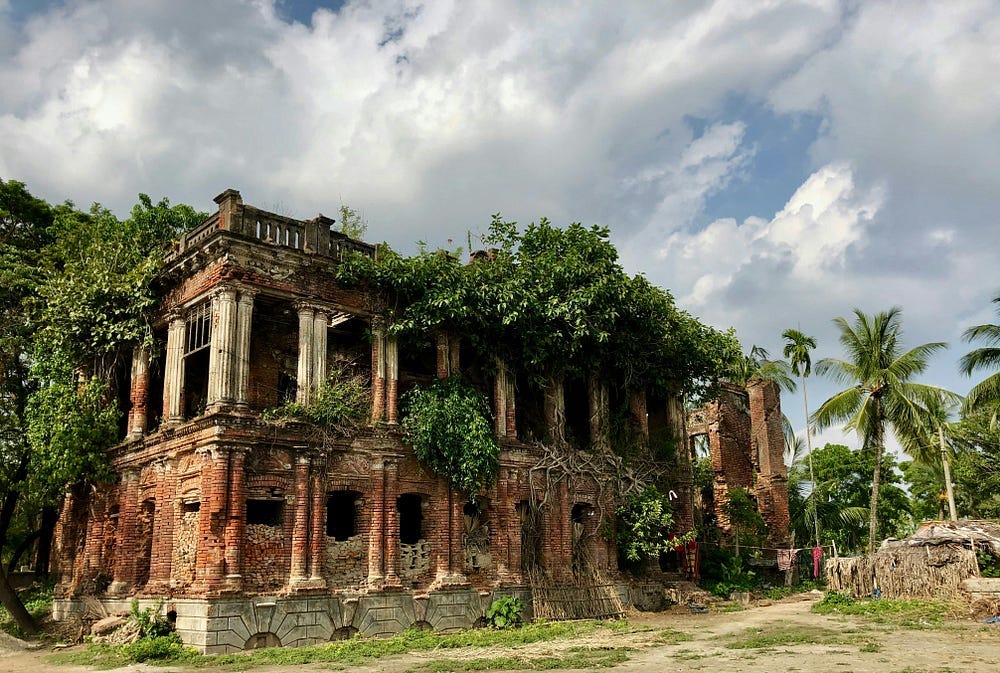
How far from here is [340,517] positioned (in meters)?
21.1

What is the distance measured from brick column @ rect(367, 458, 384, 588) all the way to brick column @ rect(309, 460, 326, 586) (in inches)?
44.9

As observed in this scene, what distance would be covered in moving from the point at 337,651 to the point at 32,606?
12.3 meters

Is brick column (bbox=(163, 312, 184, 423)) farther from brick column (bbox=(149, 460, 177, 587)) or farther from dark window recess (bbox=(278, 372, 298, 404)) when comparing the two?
dark window recess (bbox=(278, 372, 298, 404))

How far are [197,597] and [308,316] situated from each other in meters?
6.51

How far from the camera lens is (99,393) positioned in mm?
21484

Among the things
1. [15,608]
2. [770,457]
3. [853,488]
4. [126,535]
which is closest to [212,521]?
[126,535]

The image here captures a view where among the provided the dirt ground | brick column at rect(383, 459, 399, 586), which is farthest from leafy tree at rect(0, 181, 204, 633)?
brick column at rect(383, 459, 399, 586)

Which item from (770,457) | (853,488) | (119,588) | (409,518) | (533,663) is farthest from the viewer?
(853,488)

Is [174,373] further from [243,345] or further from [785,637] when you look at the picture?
[785,637]

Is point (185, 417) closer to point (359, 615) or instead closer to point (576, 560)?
point (359, 615)

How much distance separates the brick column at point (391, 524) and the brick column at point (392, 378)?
1166 mm

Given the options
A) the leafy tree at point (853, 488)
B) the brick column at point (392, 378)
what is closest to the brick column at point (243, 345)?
the brick column at point (392, 378)

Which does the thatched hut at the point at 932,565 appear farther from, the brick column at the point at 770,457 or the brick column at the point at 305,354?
the brick column at the point at 305,354

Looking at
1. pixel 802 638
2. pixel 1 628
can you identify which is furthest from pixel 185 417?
pixel 802 638
